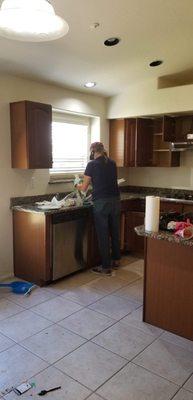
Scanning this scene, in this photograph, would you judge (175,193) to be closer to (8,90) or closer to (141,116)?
(141,116)

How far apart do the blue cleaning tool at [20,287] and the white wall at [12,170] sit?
308 mm

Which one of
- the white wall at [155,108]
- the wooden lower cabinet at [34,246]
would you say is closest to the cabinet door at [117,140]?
the white wall at [155,108]

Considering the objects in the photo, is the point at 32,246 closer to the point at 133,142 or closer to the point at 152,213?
the point at 152,213

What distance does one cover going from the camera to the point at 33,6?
146cm

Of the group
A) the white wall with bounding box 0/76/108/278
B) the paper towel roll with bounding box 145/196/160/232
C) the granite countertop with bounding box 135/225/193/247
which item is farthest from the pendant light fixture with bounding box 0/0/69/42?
the white wall with bounding box 0/76/108/278

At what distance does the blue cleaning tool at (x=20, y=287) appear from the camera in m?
3.21

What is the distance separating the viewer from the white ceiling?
8.01 ft

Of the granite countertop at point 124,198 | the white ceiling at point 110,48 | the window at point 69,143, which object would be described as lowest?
the granite countertop at point 124,198

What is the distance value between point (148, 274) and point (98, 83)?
2.63m

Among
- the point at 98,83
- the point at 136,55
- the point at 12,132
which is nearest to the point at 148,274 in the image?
the point at 12,132

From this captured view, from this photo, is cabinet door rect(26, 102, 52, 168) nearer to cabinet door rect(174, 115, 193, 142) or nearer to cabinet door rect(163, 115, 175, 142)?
cabinet door rect(163, 115, 175, 142)

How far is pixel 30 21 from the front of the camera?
1531mm

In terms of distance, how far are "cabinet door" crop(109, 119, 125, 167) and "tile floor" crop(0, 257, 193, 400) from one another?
2130 millimetres

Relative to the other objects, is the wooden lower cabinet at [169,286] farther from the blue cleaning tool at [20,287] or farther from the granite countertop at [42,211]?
the blue cleaning tool at [20,287]
